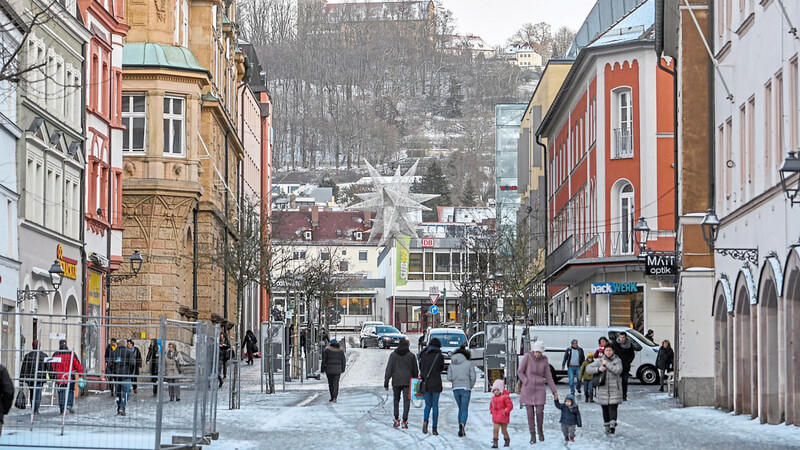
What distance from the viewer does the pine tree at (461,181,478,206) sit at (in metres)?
190

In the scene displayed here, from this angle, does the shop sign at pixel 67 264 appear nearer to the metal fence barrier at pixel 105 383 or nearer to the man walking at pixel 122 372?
the metal fence barrier at pixel 105 383

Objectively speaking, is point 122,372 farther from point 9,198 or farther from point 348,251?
point 348,251

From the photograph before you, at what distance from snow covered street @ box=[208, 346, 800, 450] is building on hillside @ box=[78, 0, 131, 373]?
828cm

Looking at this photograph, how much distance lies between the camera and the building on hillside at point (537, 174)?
75312 mm

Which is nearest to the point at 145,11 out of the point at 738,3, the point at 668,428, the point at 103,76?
the point at 103,76

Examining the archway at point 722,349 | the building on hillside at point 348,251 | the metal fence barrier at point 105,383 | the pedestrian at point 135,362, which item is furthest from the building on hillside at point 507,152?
the pedestrian at point 135,362

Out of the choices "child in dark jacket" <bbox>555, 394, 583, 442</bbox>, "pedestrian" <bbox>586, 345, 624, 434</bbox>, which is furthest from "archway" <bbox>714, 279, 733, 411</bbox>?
"child in dark jacket" <bbox>555, 394, 583, 442</bbox>

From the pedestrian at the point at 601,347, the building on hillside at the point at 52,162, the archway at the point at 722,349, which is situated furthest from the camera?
the building on hillside at the point at 52,162

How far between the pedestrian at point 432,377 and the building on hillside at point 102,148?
18477mm

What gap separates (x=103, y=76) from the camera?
44.6 metres

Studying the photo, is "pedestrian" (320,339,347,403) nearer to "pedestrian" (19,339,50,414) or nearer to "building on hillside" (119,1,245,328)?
"pedestrian" (19,339,50,414)

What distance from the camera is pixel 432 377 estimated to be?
24688mm

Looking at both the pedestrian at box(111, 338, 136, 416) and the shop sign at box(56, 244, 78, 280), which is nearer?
the pedestrian at box(111, 338, 136, 416)

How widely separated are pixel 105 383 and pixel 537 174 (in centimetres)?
6649
